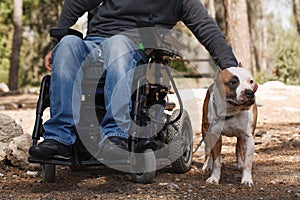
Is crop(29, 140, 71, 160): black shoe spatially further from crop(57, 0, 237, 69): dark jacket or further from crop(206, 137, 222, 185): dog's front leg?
crop(206, 137, 222, 185): dog's front leg

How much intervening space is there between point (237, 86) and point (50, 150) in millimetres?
1351

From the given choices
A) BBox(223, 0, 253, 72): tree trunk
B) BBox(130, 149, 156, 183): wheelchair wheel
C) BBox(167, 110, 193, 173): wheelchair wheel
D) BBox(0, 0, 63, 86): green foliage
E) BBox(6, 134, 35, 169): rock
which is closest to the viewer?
BBox(130, 149, 156, 183): wheelchair wheel

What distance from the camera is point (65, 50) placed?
366cm

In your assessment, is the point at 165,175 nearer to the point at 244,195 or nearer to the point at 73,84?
the point at 244,195

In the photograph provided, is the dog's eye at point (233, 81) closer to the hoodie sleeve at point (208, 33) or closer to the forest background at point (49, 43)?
the hoodie sleeve at point (208, 33)

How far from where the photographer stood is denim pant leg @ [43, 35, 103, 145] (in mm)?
3586

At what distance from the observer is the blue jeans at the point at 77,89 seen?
3598mm

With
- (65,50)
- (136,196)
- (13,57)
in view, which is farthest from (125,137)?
(13,57)

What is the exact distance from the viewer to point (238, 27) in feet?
43.7

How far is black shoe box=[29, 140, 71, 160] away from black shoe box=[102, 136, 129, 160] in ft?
0.78

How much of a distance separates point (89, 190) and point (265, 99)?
7.58 meters

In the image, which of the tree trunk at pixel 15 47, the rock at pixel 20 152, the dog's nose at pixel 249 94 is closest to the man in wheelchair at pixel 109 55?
the dog's nose at pixel 249 94

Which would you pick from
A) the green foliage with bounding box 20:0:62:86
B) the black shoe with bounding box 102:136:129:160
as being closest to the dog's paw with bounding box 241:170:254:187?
the black shoe with bounding box 102:136:129:160

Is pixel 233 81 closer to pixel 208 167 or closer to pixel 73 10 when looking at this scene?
pixel 208 167
